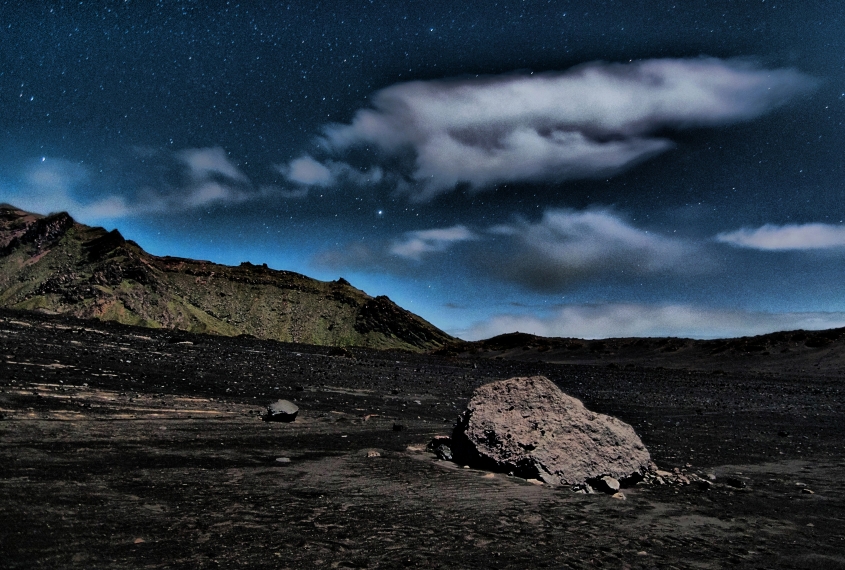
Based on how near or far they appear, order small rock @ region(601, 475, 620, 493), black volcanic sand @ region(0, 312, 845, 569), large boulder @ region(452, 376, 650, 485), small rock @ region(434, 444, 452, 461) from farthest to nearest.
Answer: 1. small rock @ region(434, 444, 452, 461)
2. large boulder @ region(452, 376, 650, 485)
3. small rock @ region(601, 475, 620, 493)
4. black volcanic sand @ region(0, 312, 845, 569)

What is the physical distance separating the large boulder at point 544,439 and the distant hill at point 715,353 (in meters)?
60.4

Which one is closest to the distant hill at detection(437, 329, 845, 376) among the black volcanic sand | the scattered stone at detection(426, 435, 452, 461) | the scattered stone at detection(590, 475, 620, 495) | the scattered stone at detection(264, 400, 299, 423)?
the black volcanic sand

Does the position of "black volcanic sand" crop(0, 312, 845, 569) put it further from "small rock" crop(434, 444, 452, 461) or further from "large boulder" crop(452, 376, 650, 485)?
"large boulder" crop(452, 376, 650, 485)

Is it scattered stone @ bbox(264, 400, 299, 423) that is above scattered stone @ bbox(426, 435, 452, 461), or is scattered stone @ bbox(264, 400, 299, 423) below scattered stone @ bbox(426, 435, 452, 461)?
above

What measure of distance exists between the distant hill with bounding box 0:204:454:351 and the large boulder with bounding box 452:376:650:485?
5385 inches

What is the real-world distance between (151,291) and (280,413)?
148 metres

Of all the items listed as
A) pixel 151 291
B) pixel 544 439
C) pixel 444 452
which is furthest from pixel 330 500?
pixel 151 291

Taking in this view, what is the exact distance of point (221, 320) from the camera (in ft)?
520

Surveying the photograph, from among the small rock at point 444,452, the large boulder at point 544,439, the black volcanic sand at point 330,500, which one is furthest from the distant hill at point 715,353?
the small rock at point 444,452

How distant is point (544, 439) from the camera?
8500 millimetres

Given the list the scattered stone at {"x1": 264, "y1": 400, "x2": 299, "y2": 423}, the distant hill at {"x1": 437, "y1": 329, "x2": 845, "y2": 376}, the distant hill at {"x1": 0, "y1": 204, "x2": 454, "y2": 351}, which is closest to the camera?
the scattered stone at {"x1": 264, "y1": 400, "x2": 299, "y2": 423}

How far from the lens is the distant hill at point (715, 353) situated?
61156 millimetres

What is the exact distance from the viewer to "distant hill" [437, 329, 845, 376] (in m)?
61.2

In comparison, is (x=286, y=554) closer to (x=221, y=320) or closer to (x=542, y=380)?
(x=542, y=380)
